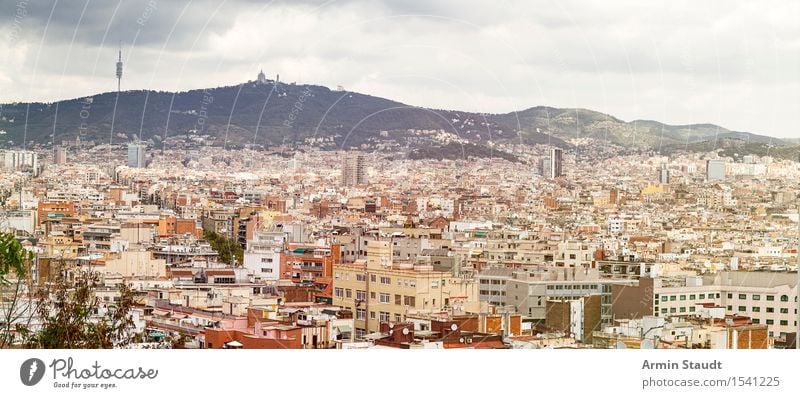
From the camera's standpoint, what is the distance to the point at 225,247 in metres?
8.23

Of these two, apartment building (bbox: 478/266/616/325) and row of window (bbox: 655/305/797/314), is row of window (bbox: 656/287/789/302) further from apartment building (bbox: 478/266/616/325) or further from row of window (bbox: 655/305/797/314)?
apartment building (bbox: 478/266/616/325)

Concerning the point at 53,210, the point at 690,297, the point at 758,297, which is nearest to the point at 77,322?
the point at 53,210

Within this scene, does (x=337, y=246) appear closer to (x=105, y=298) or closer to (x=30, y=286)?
(x=105, y=298)

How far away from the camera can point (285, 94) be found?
21.8ft

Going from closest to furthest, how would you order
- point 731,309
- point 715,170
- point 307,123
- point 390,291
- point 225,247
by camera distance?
point 390,291 → point 731,309 → point 307,123 → point 715,170 → point 225,247

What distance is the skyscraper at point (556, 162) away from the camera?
764 cm

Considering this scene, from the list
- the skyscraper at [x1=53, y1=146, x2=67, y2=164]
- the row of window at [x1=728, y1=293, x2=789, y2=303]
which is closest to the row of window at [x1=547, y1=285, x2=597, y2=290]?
the row of window at [x1=728, y1=293, x2=789, y2=303]

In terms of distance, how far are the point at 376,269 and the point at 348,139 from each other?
6.17 ft

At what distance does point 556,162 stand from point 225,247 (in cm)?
252

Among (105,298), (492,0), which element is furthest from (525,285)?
(105,298)

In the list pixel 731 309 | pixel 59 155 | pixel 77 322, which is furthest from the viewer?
pixel 59 155

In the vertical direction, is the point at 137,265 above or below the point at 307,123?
below

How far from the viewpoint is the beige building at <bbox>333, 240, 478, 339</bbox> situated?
17.3ft

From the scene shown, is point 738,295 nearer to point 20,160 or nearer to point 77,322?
point 77,322
